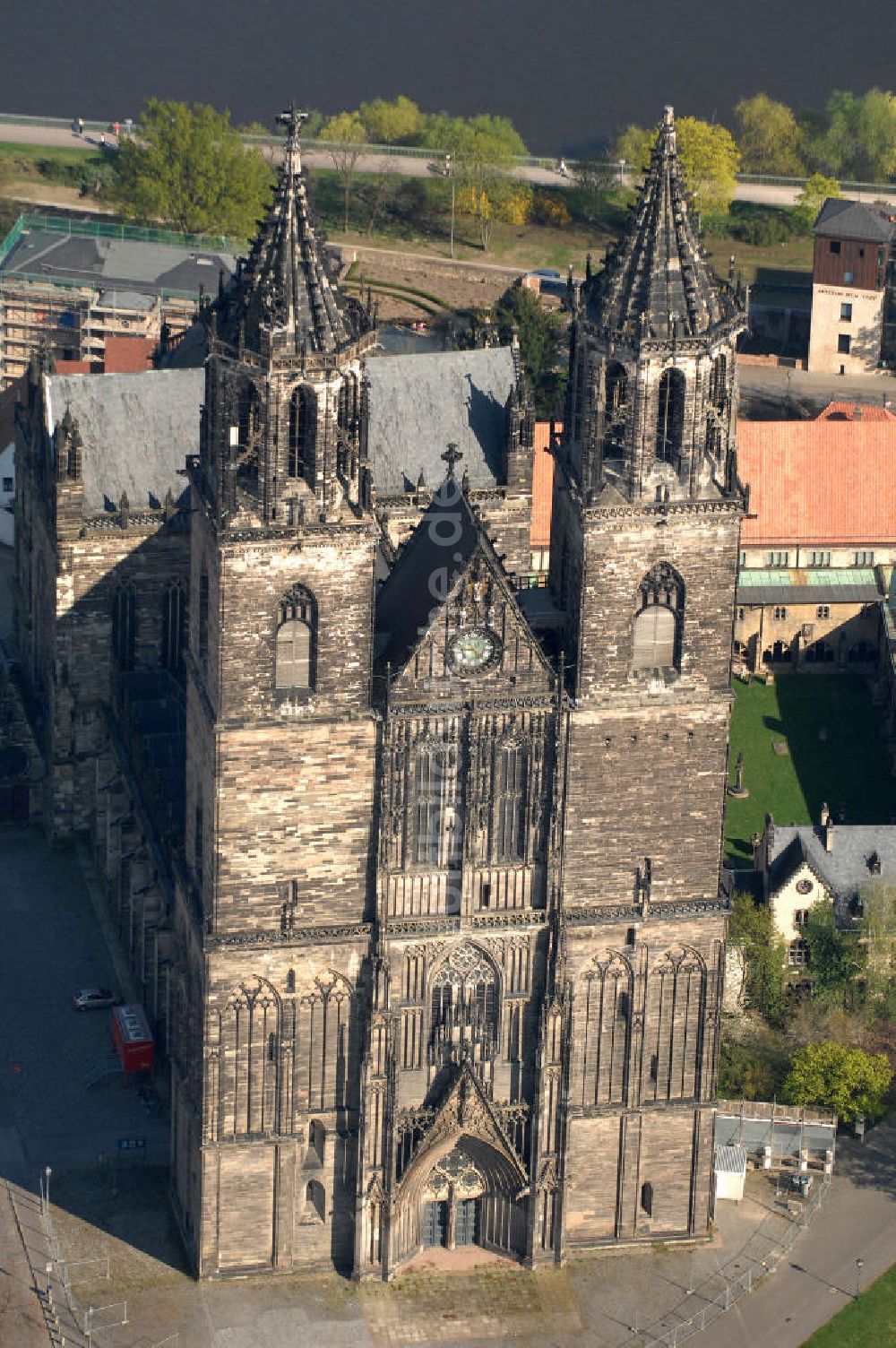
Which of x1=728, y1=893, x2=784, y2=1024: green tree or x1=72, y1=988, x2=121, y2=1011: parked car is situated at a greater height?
x1=728, y1=893, x2=784, y2=1024: green tree

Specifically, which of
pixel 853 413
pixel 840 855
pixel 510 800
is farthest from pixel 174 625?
pixel 853 413

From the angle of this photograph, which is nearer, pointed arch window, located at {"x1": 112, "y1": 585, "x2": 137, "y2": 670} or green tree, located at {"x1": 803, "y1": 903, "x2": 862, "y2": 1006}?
green tree, located at {"x1": 803, "y1": 903, "x2": 862, "y2": 1006}

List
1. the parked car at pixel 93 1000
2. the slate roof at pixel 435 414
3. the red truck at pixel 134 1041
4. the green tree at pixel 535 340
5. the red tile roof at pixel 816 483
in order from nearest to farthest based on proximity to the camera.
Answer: the red truck at pixel 134 1041, the parked car at pixel 93 1000, the slate roof at pixel 435 414, the red tile roof at pixel 816 483, the green tree at pixel 535 340

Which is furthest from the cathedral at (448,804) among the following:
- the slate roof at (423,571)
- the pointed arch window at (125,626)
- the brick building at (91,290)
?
the brick building at (91,290)

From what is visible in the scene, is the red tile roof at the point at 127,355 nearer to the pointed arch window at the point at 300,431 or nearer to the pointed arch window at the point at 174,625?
the pointed arch window at the point at 174,625

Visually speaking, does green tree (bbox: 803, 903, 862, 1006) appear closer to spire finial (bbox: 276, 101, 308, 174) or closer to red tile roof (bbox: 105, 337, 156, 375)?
spire finial (bbox: 276, 101, 308, 174)

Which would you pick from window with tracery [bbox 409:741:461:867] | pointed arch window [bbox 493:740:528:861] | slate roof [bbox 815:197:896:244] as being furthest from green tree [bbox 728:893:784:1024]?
slate roof [bbox 815:197:896:244]

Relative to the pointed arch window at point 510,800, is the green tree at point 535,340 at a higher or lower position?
higher

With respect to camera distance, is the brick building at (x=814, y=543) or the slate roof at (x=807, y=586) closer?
the slate roof at (x=807, y=586)

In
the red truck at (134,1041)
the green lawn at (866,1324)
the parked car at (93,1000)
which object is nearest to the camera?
the green lawn at (866,1324)
